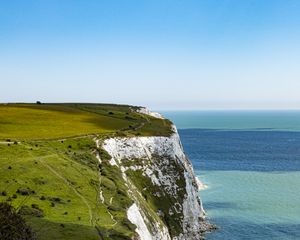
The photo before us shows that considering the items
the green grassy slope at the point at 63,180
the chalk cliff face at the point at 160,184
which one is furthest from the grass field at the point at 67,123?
the chalk cliff face at the point at 160,184

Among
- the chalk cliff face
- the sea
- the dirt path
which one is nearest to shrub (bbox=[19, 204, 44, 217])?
the dirt path

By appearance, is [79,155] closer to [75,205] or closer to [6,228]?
[75,205]

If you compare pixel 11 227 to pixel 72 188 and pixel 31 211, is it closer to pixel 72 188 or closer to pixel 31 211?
pixel 31 211

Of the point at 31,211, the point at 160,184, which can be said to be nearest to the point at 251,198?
the point at 160,184

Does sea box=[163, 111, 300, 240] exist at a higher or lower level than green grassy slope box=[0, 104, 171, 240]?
lower

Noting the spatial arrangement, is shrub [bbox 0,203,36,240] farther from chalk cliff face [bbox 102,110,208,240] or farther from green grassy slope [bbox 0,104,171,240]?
chalk cliff face [bbox 102,110,208,240]

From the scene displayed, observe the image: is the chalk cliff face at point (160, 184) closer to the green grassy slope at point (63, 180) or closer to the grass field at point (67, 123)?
the green grassy slope at point (63, 180)
